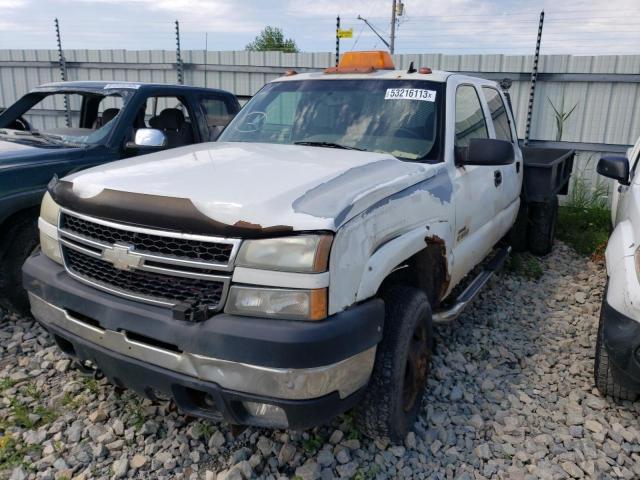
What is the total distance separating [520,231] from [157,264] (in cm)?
475

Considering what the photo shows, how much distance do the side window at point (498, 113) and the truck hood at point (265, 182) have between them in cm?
169

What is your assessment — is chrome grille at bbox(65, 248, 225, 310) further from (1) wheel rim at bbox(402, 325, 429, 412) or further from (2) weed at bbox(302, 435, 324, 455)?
(1) wheel rim at bbox(402, 325, 429, 412)

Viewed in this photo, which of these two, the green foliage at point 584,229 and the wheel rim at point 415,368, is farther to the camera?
the green foliage at point 584,229

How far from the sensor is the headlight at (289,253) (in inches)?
77.7

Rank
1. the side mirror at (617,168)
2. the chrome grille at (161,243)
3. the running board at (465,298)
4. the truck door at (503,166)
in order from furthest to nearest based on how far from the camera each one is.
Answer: the truck door at (503,166) < the side mirror at (617,168) < the running board at (465,298) < the chrome grille at (161,243)

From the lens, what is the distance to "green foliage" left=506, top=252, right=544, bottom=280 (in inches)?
211

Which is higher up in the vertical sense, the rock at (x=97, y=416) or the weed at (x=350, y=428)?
the weed at (x=350, y=428)

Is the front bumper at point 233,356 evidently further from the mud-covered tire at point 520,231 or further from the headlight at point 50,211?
the mud-covered tire at point 520,231

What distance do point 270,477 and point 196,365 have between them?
0.80 metres

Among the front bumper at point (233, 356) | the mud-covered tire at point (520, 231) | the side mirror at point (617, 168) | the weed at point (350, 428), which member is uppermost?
the side mirror at point (617, 168)

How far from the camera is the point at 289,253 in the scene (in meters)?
1.99

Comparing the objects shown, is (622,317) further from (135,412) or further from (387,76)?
(135,412)

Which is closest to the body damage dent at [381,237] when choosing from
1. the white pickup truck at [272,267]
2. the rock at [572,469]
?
the white pickup truck at [272,267]

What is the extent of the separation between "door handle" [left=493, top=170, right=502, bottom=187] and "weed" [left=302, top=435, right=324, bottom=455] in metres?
2.42
